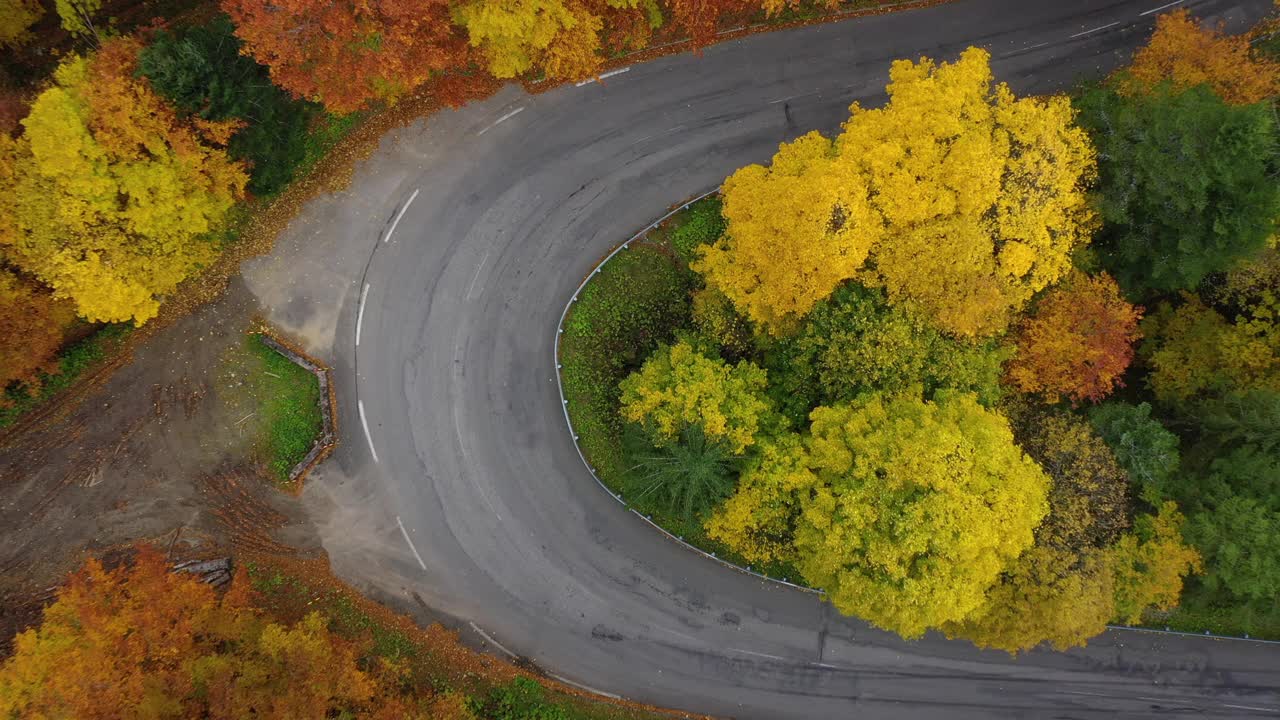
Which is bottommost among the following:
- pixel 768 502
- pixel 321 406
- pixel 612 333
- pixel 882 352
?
pixel 768 502

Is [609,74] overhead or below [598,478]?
overhead

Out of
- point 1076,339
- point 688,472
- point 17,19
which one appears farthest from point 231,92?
point 1076,339

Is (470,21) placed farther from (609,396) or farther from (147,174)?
(609,396)

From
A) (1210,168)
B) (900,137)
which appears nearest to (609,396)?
(900,137)

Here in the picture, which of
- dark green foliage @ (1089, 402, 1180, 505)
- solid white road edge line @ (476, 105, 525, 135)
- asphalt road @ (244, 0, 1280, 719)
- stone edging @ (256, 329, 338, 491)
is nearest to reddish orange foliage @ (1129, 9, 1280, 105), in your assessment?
dark green foliage @ (1089, 402, 1180, 505)

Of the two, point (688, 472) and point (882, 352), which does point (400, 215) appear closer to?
point (688, 472)

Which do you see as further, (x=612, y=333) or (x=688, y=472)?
(x=612, y=333)
